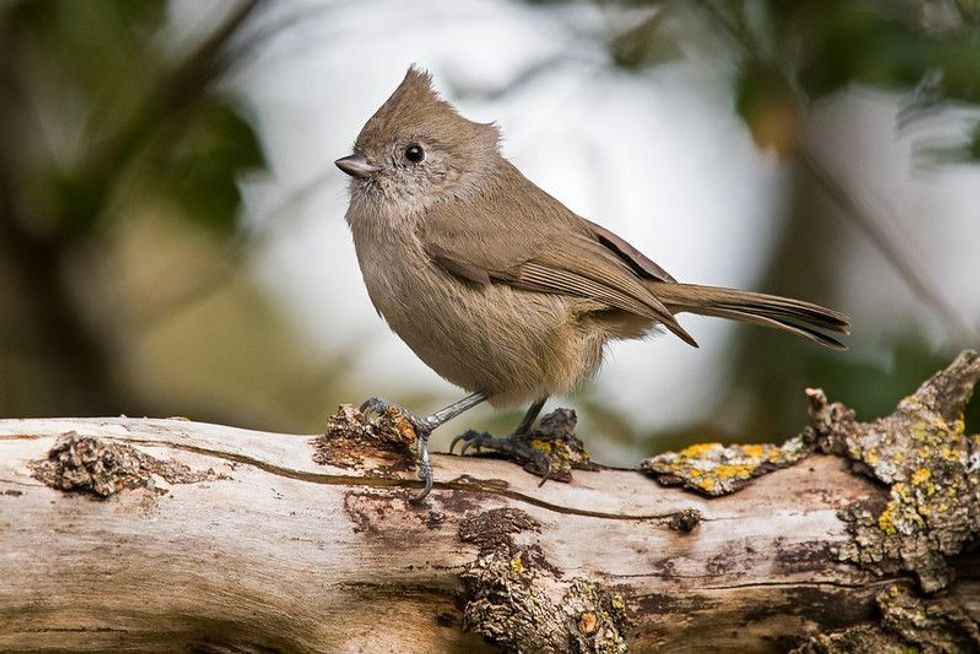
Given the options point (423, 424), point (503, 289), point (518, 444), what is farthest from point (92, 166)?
point (518, 444)

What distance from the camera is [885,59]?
3.79 m

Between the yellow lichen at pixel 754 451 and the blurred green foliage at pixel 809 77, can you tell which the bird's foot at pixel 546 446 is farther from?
the blurred green foliage at pixel 809 77

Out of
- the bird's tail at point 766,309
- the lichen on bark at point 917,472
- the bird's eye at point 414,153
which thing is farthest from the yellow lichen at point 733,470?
the bird's eye at point 414,153

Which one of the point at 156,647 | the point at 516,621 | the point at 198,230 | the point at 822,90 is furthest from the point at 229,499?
the point at 822,90

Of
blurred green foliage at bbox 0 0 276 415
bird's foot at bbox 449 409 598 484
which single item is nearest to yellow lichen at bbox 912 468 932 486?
bird's foot at bbox 449 409 598 484

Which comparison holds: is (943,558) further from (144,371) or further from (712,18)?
(144,371)

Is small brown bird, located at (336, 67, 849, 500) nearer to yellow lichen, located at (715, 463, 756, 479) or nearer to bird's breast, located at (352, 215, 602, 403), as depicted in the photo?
bird's breast, located at (352, 215, 602, 403)

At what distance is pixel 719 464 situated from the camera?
12.5ft

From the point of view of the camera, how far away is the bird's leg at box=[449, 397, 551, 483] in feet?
12.3

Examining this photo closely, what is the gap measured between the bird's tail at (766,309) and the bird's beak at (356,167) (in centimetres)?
126

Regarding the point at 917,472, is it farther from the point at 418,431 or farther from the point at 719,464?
the point at 418,431

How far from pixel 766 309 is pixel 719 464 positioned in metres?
0.72

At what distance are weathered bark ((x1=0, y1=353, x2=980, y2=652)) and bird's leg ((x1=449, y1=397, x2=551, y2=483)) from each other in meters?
0.07

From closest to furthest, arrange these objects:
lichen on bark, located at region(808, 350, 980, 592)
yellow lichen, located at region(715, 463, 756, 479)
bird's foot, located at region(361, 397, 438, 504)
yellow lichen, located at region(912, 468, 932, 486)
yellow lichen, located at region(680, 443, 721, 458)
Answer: bird's foot, located at region(361, 397, 438, 504), lichen on bark, located at region(808, 350, 980, 592), yellow lichen, located at region(912, 468, 932, 486), yellow lichen, located at region(715, 463, 756, 479), yellow lichen, located at region(680, 443, 721, 458)
